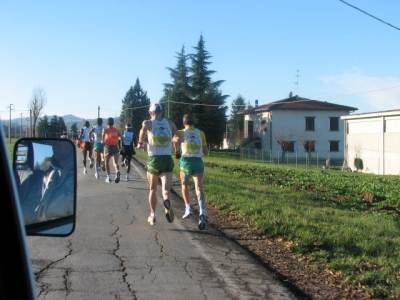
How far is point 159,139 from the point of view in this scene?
855cm

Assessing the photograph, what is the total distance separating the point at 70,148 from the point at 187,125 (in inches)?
247

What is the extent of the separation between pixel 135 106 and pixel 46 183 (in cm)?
8136

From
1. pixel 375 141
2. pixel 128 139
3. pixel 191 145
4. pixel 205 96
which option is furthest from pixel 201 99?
pixel 191 145

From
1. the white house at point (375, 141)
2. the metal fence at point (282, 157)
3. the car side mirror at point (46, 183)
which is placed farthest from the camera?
the metal fence at point (282, 157)

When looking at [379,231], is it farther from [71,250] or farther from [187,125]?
[71,250]

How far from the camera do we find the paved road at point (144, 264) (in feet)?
17.0

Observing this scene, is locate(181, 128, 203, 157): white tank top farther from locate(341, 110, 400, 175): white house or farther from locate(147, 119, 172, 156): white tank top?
locate(341, 110, 400, 175): white house

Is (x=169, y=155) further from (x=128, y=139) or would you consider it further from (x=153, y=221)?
(x=128, y=139)

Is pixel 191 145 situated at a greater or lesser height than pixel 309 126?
lesser

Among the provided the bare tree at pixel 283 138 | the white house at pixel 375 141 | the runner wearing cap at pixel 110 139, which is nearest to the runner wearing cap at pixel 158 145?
the runner wearing cap at pixel 110 139

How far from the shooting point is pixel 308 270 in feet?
20.8

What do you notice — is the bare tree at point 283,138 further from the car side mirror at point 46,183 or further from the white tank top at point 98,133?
the car side mirror at point 46,183

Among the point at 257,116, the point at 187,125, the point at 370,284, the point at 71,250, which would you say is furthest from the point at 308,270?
the point at 257,116

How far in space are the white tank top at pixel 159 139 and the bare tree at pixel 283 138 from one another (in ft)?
159
